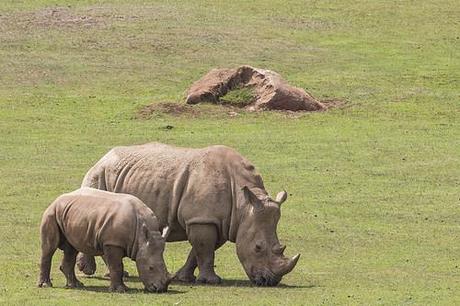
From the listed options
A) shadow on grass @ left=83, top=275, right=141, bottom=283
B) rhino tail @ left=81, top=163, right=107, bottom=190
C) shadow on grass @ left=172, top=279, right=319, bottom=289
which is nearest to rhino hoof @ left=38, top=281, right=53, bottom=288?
shadow on grass @ left=83, top=275, right=141, bottom=283

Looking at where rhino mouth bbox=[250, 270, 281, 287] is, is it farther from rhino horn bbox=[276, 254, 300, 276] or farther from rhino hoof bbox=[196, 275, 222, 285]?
rhino hoof bbox=[196, 275, 222, 285]

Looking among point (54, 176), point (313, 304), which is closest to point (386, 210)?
point (54, 176)

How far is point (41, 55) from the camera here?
4594 cm

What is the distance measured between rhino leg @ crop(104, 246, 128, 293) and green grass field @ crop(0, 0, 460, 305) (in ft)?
0.61

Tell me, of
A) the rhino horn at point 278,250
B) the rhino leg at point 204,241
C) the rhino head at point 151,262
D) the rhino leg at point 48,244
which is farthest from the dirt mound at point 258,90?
the rhino head at point 151,262

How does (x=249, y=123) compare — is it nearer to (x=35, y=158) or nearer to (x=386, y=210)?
(x=35, y=158)

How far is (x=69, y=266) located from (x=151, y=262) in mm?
1354

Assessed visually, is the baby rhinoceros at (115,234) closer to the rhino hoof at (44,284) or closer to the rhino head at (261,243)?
the rhino hoof at (44,284)

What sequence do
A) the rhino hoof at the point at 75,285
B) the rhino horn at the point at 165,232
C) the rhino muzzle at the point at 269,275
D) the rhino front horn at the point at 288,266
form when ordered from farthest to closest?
the rhino muzzle at the point at 269,275, the rhino front horn at the point at 288,266, the rhino hoof at the point at 75,285, the rhino horn at the point at 165,232

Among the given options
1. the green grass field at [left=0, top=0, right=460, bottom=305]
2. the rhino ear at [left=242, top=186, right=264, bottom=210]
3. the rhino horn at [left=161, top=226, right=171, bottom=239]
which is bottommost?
the green grass field at [left=0, top=0, right=460, bottom=305]

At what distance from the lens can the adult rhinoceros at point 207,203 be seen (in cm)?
2030

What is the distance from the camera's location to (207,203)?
67.6ft

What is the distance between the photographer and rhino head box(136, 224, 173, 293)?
19.0 metres

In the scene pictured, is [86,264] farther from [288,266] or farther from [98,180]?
[288,266]
